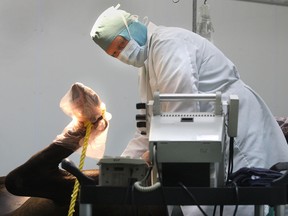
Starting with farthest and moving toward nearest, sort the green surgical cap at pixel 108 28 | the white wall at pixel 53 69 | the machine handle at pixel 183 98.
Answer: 1. the white wall at pixel 53 69
2. the green surgical cap at pixel 108 28
3. the machine handle at pixel 183 98

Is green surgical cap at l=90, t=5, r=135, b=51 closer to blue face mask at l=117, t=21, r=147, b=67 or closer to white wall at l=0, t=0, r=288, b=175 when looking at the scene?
blue face mask at l=117, t=21, r=147, b=67

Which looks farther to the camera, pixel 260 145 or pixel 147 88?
pixel 147 88

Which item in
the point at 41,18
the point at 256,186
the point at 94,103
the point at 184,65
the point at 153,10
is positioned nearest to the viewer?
the point at 256,186

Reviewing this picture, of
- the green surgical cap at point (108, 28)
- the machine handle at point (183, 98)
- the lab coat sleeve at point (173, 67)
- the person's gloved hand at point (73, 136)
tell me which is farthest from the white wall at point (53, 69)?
the machine handle at point (183, 98)

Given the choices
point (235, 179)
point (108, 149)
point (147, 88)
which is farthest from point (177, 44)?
point (108, 149)

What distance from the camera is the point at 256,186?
1.03 metres

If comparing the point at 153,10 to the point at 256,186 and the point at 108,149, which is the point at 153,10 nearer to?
the point at 108,149

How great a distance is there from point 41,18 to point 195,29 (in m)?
0.99

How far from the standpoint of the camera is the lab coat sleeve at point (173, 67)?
1.41m

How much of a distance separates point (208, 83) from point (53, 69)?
141 cm

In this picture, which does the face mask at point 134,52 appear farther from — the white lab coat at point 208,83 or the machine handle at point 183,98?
the machine handle at point 183,98

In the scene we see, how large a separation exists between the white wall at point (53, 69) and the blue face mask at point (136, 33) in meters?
1.08

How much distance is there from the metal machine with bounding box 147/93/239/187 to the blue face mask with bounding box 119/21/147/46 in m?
0.66

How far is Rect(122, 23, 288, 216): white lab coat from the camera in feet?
4.71
